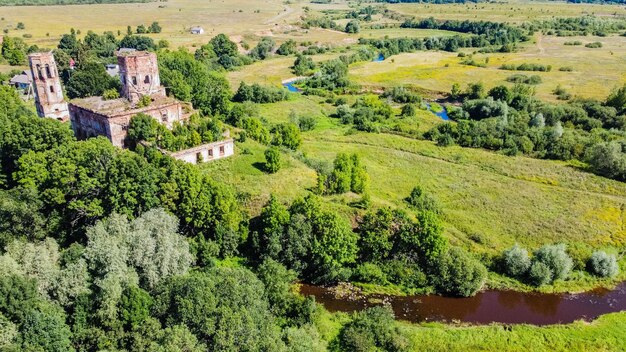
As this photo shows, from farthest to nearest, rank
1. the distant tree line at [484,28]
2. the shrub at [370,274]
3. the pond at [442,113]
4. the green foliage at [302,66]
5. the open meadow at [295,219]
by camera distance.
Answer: the distant tree line at [484,28] < the green foliage at [302,66] < the pond at [442,113] < the shrub at [370,274] < the open meadow at [295,219]

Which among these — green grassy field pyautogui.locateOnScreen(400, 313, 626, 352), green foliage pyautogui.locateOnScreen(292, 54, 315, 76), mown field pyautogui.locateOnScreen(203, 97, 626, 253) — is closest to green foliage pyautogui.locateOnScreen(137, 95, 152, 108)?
mown field pyautogui.locateOnScreen(203, 97, 626, 253)

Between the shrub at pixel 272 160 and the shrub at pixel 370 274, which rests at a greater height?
the shrub at pixel 272 160

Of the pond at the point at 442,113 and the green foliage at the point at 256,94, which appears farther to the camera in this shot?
the green foliage at the point at 256,94

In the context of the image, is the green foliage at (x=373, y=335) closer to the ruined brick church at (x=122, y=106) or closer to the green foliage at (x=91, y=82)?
the ruined brick church at (x=122, y=106)

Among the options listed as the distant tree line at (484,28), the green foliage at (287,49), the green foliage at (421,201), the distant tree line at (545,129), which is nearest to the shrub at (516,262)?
the green foliage at (421,201)

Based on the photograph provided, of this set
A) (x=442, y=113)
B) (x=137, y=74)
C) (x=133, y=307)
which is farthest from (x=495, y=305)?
(x=442, y=113)

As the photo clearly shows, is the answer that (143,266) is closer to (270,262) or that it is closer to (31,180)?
(270,262)
